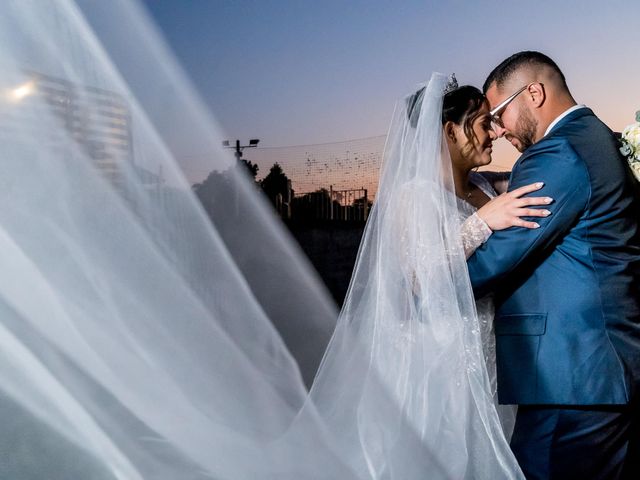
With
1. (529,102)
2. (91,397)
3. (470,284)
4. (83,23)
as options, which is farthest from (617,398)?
(83,23)

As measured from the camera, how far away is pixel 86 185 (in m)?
1.59

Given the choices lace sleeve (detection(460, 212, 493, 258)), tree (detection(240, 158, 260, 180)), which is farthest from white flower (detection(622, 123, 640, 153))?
tree (detection(240, 158, 260, 180))

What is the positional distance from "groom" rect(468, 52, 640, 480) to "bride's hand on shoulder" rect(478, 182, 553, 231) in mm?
28

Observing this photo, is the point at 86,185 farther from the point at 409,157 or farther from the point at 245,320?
the point at 409,157

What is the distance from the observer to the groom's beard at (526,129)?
8.29 ft

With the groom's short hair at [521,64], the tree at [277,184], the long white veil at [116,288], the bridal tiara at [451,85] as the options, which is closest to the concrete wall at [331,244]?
the tree at [277,184]

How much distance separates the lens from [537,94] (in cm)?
249

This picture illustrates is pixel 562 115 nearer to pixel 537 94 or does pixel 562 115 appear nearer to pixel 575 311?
pixel 537 94

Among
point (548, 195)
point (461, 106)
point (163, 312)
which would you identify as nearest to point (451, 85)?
point (461, 106)

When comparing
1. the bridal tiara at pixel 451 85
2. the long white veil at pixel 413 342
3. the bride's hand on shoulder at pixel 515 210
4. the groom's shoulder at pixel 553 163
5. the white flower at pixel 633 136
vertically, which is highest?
the bridal tiara at pixel 451 85

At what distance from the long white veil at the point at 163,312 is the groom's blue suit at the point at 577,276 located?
253mm

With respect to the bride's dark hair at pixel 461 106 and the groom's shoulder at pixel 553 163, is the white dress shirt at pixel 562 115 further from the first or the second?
the bride's dark hair at pixel 461 106

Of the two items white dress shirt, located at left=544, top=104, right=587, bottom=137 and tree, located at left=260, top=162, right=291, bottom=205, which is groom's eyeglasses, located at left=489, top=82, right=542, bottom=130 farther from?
tree, located at left=260, top=162, right=291, bottom=205

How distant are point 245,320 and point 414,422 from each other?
85cm
